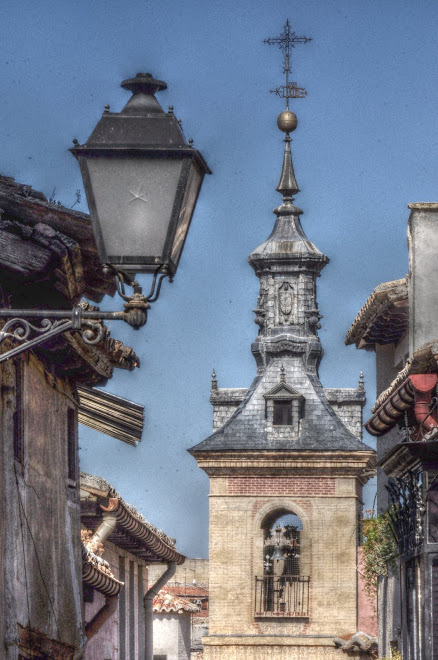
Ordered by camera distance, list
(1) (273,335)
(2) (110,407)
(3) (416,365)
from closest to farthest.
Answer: (2) (110,407), (3) (416,365), (1) (273,335)

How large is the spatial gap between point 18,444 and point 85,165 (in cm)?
498

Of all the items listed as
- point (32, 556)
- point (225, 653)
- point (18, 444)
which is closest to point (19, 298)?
point (18, 444)

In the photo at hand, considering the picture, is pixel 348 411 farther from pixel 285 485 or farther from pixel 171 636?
pixel 171 636

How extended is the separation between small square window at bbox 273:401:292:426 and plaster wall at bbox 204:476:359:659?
2.61m

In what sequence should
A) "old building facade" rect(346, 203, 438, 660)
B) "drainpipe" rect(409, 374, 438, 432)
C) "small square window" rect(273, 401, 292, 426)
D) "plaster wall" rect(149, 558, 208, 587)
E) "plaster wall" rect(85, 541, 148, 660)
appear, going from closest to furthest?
1. "drainpipe" rect(409, 374, 438, 432)
2. "old building facade" rect(346, 203, 438, 660)
3. "plaster wall" rect(85, 541, 148, 660)
4. "small square window" rect(273, 401, 292, 426)
5. "plaster wall" rect(149, 558, 208, 587)

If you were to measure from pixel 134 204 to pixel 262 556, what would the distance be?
44.6 m

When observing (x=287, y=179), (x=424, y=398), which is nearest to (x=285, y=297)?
(x=287, y=179)

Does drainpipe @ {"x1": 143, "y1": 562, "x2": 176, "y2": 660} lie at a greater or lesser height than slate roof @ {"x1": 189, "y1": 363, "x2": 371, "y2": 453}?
lesser

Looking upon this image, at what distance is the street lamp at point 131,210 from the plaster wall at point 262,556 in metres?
44.3

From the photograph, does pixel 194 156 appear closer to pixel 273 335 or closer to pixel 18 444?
pixel 18 444

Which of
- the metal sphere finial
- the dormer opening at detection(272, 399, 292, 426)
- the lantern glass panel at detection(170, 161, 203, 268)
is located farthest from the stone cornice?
the lantern glass panel at detection(170, 161, 203, 268)

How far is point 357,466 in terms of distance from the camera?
171 ft

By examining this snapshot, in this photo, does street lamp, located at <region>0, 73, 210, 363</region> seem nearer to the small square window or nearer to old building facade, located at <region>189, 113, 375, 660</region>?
old building facade, located at <region>189, 113, 375, 660</region>

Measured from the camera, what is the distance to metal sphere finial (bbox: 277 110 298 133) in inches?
2283
